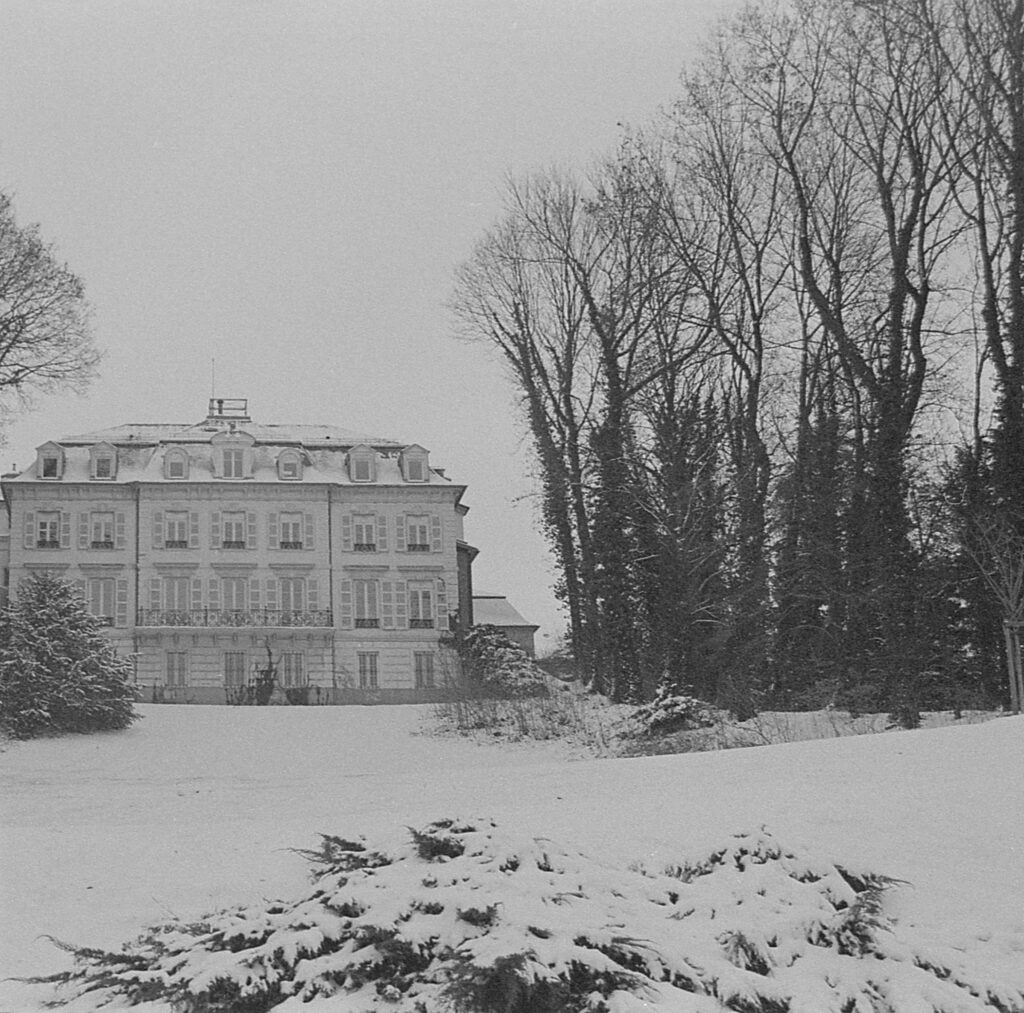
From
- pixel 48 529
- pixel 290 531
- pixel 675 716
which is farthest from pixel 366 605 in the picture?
pixel 675 716

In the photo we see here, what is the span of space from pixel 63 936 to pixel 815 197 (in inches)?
743

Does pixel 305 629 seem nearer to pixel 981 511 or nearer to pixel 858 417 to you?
pixel 858 417

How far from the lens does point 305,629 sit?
31.9 m

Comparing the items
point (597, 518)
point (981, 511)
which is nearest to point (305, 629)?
point (597, 518)

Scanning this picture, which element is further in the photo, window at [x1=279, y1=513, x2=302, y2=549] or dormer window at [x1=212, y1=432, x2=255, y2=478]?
dormer window at [x1=212, y1=432, x2=255, y2=478]

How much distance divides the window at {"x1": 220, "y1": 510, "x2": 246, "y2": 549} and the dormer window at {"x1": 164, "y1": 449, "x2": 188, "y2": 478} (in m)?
1.61

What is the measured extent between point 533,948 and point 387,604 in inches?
1135

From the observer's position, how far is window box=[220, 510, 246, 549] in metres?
32.4

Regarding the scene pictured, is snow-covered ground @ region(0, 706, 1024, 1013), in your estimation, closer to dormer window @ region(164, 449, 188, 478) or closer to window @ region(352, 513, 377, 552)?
window @ region(352, 513, 377, 552)

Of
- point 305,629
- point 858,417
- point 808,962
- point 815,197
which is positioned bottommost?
point 808,962

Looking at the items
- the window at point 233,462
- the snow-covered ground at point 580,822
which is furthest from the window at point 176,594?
the snow-covered ground at point 580,822

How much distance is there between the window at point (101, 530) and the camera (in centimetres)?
3184

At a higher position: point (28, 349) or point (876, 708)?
point (28, 349)

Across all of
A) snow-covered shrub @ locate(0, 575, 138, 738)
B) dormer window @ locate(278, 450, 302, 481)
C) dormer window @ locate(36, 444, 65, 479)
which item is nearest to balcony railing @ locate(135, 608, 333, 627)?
dormer window @ locate(278, 450, 302, 481)
